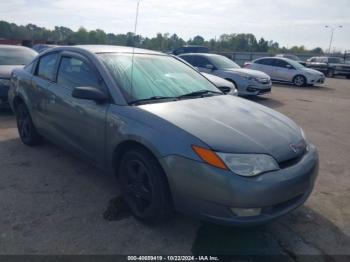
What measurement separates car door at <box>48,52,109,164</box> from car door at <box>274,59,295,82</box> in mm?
14385

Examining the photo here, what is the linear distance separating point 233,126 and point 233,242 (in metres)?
1.03

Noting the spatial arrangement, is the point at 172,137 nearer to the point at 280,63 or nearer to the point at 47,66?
the point at 47,66

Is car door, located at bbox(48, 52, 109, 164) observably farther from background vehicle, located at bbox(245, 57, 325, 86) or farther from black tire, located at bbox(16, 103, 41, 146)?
background vehicle, located at bbox(245, 57, 325, 86)

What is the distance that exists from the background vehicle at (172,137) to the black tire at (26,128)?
74 cm

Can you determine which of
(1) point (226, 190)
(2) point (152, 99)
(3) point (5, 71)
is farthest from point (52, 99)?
(3) point (5, 71)

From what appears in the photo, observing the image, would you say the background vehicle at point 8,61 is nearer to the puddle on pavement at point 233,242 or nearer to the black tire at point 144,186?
the black tire at point 144,186

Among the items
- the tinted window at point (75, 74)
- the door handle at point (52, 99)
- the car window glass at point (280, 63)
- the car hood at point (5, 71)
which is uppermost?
the car window glass at point (280, 63)

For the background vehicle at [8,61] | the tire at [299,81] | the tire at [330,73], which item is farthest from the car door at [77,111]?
the tire at [330,73]

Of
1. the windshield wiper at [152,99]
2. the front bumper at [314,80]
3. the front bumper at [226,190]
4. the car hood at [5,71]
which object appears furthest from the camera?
the front bumper at [314,80]

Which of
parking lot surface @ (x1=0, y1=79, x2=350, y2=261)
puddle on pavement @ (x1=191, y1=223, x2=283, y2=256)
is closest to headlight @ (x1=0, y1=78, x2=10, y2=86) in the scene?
parking lot surface @ (x1=0, y1=79, x2=350, y2=261)

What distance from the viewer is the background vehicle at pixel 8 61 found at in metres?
6.99

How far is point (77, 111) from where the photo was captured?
3.63 m

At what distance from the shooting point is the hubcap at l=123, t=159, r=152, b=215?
2.98m

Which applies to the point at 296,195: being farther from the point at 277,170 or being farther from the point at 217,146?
the point at 217,146
